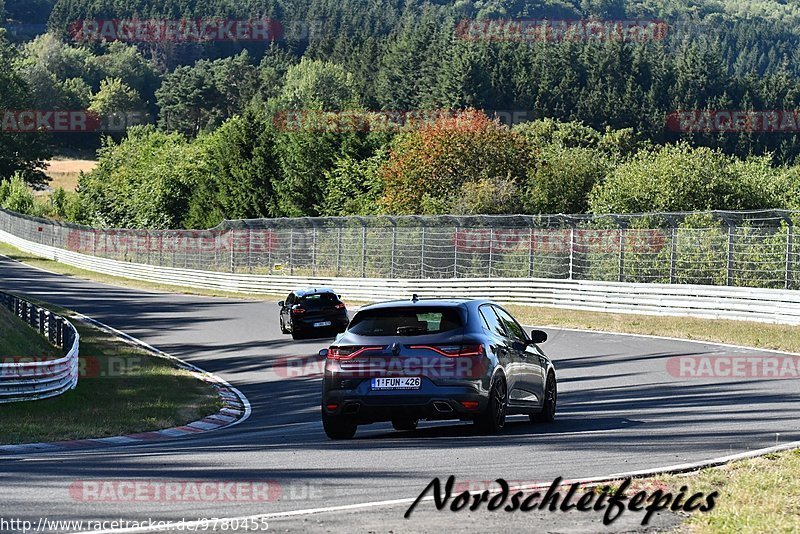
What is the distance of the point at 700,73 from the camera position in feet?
470

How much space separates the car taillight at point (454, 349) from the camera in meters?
12.5

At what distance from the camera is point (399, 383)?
12.5 metres

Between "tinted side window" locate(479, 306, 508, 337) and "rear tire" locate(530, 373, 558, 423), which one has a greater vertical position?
"tinted side window" locate(479, 306, 508, 337)

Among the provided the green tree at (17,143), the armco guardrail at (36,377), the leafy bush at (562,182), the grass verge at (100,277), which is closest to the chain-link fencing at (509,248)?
the grass verge at (100,277)

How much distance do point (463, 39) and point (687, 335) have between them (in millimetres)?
117268

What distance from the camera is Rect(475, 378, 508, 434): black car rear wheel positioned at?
1273cm

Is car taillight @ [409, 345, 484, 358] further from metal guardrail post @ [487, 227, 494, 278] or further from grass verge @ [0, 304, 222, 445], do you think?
metal guardrail post @ [487, 227, 494, 278]

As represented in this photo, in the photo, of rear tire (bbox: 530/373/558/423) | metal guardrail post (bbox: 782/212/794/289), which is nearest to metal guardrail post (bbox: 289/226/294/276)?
metal guardrail post (bbox: 782/212/794/289)

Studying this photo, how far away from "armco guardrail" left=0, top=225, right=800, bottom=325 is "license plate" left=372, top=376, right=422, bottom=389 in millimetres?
18467

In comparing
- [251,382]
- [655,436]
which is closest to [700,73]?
[251,382]

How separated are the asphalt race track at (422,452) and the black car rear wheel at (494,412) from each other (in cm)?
18

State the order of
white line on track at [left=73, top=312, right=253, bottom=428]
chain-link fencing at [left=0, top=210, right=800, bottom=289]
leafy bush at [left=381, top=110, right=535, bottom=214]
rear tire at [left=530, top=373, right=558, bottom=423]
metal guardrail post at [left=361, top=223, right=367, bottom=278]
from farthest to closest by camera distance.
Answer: leafy bush at [left=381, top=110, right=535, bottom=214] → metal guardrail post at [left=361, top=223, right=367, bottom=278] → chain-link fencing at [left=0, top=210, right=800, bottom=289] → white line on track at [left=73, top=312, right=253, bottom=428] → rear tire at [left=530, top=373, right=558, bottom=423]

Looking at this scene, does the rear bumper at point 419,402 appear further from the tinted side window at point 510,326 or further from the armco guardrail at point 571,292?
the armco guardrail at point 571,292

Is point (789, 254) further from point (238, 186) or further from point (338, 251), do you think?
point (238, 186)
